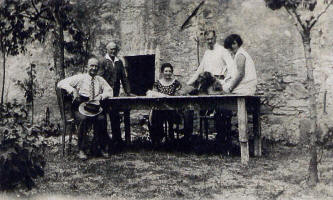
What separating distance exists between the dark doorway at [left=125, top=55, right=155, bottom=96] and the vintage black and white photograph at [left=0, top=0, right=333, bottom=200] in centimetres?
2

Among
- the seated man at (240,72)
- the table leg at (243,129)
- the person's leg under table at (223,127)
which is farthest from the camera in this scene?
the person's leg under table at (223,127)

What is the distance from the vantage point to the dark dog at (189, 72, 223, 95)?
17.8 feet

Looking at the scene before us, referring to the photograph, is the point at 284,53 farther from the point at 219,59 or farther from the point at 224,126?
the point at 224,126

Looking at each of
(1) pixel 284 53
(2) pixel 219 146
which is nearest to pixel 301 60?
(1) pixel 284 53

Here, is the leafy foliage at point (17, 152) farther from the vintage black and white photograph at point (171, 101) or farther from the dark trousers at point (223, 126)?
the dark trousers at point (223, 126)

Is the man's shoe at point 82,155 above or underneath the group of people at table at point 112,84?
underneath

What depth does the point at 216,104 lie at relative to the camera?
4.93m

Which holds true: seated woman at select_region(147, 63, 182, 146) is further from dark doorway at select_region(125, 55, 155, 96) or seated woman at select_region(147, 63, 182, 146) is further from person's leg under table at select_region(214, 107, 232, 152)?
dark doorway at select_region(125, 55, 155, 96)

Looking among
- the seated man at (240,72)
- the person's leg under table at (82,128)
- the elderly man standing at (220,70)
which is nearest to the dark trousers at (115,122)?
the person's leg under table at (82,128)

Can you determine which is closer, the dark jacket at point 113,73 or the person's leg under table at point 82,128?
the person's leg under table at point 82,128

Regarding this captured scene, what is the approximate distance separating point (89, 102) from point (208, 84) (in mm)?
1663

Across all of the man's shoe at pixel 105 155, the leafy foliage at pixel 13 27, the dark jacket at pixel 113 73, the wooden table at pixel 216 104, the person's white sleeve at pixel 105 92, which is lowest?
the man's shoe at pixel 105 155

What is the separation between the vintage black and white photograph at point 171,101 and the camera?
11.8ft

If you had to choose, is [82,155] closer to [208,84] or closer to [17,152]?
[208,84]
